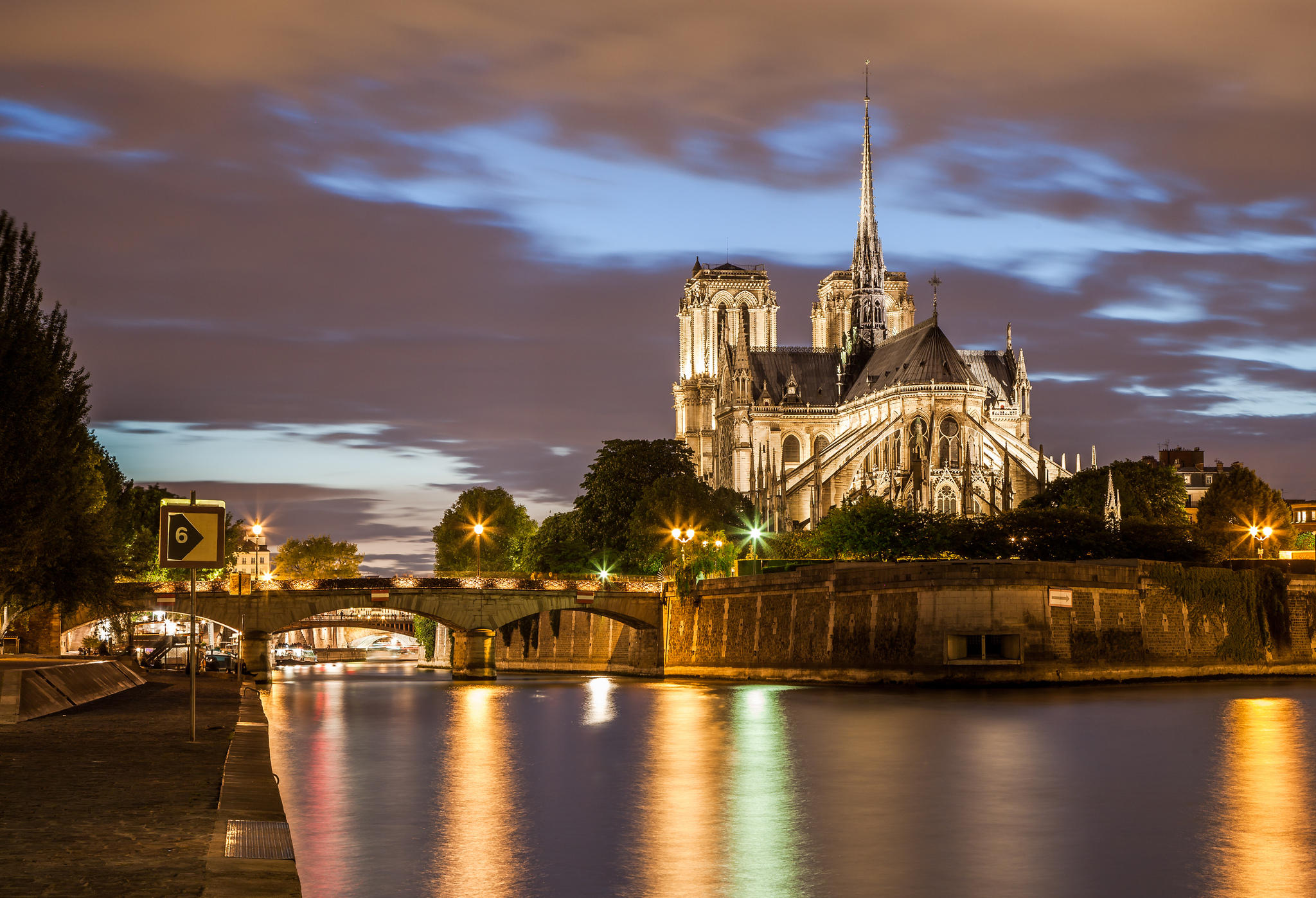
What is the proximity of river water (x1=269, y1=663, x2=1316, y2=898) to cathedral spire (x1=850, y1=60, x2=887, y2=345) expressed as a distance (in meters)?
105

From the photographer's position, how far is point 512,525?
132 m

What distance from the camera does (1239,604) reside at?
58.4 metres

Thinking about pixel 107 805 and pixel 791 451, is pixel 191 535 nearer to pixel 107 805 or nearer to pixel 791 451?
pixel 107 805

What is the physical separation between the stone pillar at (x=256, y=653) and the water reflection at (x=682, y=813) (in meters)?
35.9

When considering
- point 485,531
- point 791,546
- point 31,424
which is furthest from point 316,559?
point 31,424

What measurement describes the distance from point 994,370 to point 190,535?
135271 millimetres

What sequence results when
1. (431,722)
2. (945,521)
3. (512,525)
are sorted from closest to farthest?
(431,722) < (945,521) < (512,525)

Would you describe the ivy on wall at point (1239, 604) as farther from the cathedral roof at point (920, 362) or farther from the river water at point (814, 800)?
the cathedral roof at point (920, 362)

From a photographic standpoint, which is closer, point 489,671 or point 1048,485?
point 489,671

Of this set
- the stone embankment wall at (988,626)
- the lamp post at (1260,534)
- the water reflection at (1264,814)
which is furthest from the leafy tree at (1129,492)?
the water reflection at (1264,814)

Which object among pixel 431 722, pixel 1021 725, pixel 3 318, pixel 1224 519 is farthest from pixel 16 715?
pixel 1224 519

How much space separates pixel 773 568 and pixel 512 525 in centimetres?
5908

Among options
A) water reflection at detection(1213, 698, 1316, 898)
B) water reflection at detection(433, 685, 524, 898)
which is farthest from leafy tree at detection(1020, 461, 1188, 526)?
water reflection at detection(433, 685, 524, 898)

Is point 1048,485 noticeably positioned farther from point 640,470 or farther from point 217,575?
point 217,575
